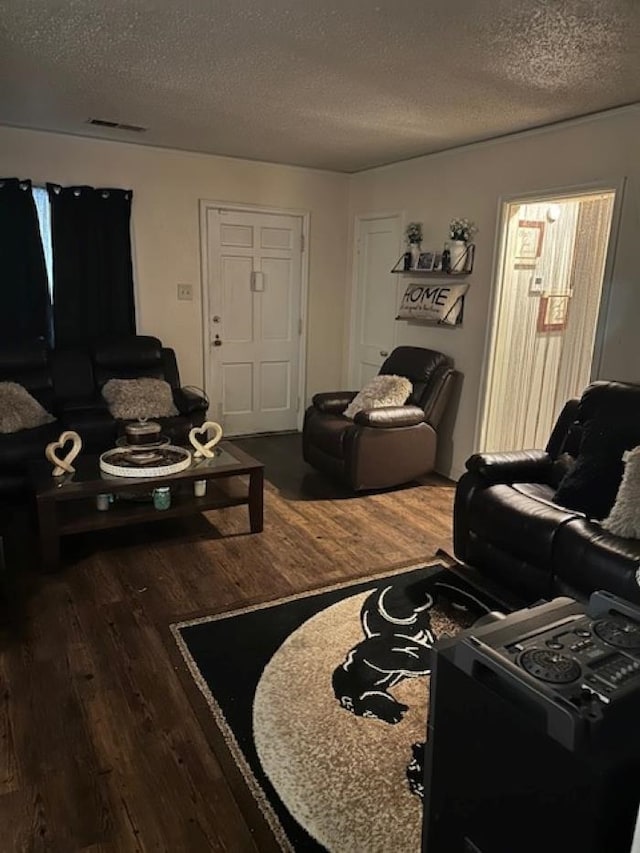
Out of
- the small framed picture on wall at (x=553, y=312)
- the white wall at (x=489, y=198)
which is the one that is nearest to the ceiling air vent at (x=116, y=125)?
the white wall at (x=489, y=198)

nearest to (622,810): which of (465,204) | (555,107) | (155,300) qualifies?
(555,107)

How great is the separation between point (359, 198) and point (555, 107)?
2533 millimetres

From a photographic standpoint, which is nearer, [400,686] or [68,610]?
[400,686]

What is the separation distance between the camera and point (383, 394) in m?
4.64

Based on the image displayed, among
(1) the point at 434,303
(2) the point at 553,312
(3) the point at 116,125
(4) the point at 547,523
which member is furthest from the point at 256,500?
(3) the point at 116,125

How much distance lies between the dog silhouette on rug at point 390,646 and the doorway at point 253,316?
3129 mm

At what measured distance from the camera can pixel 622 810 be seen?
97cm

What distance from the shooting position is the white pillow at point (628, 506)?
260 centimetres

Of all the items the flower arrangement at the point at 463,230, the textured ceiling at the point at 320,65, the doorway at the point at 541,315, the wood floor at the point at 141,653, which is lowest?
the wood floor at the point at 141,653

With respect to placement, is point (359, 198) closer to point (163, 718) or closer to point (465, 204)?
point (465, 204)

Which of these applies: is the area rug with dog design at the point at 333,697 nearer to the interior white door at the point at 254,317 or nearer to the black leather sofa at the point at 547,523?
the black leather sofa at the point at 547,523

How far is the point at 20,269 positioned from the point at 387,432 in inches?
118

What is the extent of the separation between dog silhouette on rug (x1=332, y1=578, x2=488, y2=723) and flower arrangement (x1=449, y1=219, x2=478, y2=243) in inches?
103

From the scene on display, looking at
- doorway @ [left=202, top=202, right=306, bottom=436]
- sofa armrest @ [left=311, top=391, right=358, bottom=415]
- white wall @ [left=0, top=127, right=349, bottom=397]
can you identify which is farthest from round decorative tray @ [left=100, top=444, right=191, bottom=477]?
doorway @ [left=202, top=202, right=306, bottom=436]
